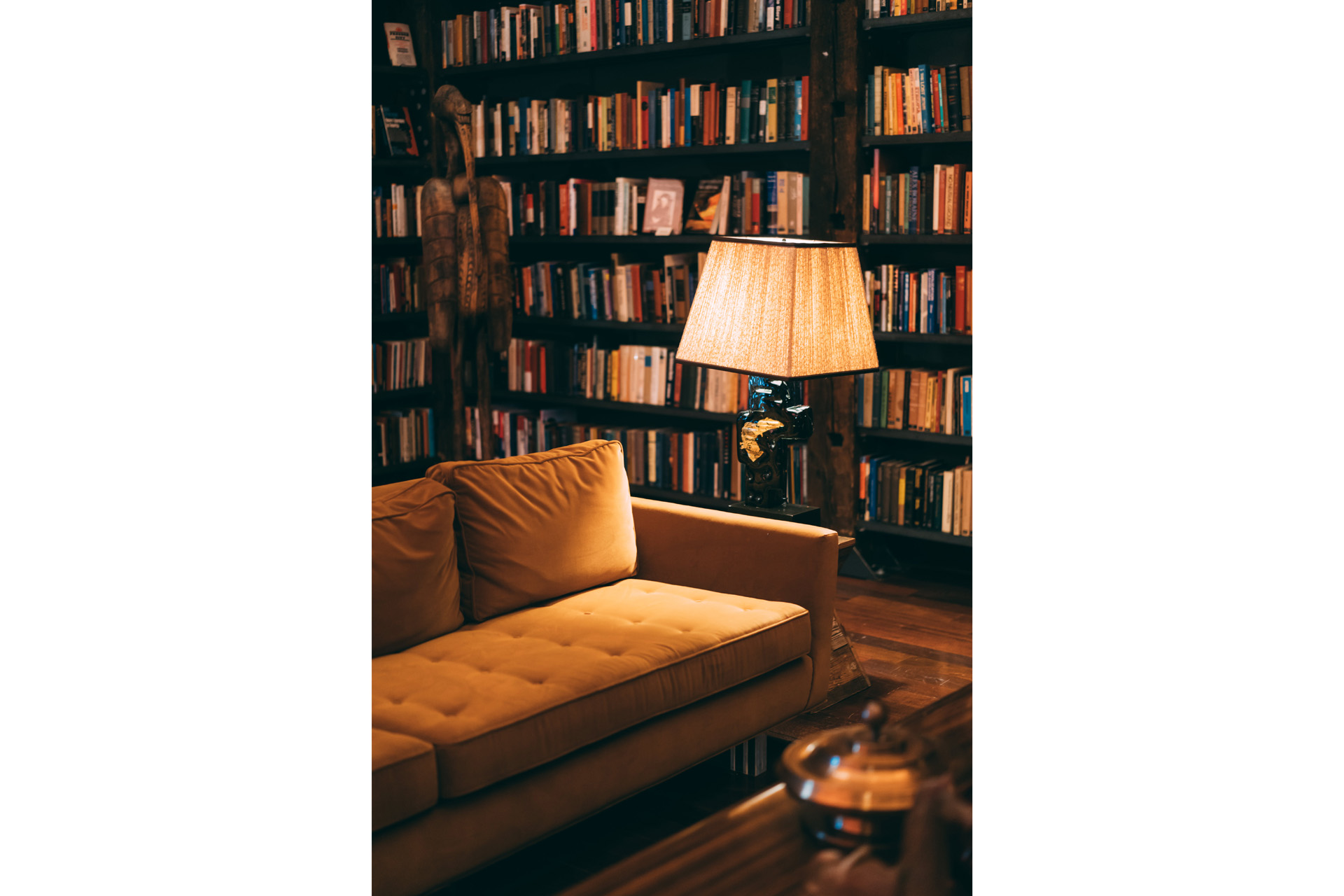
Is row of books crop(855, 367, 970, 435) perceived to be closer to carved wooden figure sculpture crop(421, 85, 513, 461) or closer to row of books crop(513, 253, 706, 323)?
row of books crop(513, 253, 706, 323)

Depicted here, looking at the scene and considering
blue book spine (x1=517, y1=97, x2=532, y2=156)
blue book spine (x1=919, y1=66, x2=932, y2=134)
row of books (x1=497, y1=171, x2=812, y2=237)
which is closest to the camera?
blue book spine (x1=919, y1=66, x2=932, y2=134)

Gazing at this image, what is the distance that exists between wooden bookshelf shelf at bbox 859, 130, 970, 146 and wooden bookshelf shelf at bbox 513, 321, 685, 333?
100cm

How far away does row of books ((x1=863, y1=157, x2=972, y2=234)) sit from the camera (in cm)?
369

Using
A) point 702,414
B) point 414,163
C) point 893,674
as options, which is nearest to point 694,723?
point 893,674

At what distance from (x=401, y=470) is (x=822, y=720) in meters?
2.88

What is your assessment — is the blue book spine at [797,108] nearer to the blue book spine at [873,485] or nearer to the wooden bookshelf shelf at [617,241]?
the wooden bookshelf shelf at [617,241]

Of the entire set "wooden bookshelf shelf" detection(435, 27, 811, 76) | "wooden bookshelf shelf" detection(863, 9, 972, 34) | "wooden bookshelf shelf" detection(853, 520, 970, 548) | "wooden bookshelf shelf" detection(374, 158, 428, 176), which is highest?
"wooden bookshelf shelf" detection(435, 27, 811, 76)

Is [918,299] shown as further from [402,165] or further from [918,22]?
[402,165]

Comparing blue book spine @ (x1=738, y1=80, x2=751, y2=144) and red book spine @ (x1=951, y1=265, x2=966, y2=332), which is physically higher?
blue book spine @ (x1=738, y1=80, x2=751, y2=144)

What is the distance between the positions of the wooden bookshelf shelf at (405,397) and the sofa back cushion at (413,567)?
2744 mm

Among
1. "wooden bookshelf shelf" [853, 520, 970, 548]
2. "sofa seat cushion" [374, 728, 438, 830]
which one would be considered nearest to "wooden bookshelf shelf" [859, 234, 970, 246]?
"wooden bookshelf shelf" [853, 520, 970, 548]
